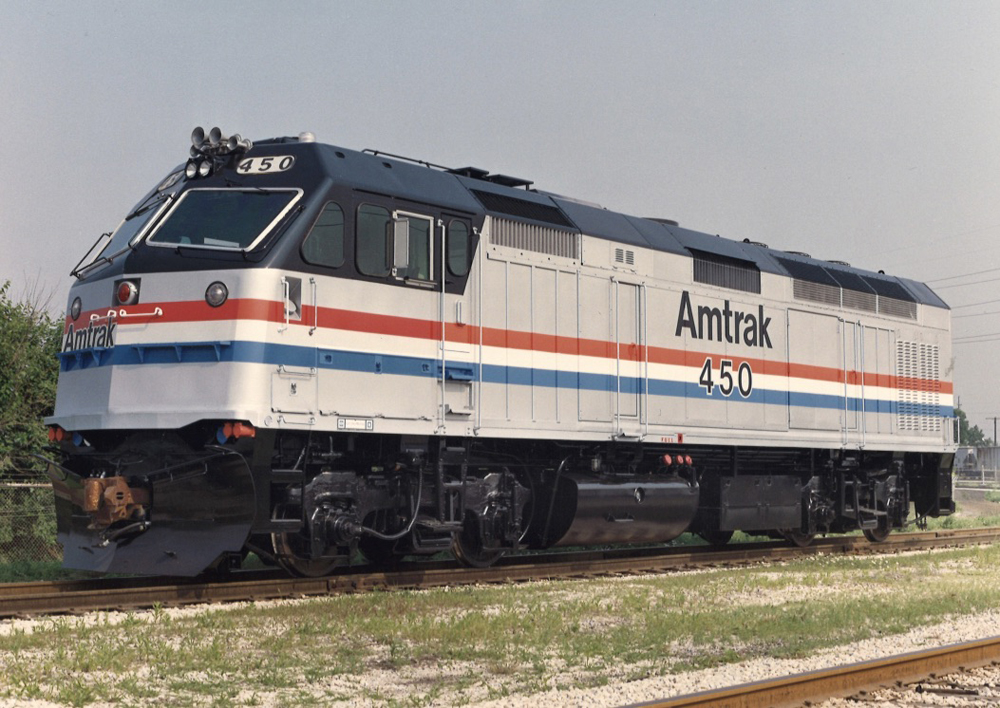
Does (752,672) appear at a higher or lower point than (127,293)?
lower

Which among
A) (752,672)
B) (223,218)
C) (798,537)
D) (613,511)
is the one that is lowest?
(752,672)

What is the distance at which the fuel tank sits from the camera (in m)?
14.6

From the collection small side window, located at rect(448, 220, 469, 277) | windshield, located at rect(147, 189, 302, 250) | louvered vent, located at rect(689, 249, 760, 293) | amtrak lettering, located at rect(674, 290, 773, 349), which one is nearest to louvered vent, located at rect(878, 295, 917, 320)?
amtrak lettering, located at rect(674, 290, 773, 349)

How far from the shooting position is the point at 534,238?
14.4 metres

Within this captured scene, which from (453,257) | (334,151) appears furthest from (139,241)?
(453,257)

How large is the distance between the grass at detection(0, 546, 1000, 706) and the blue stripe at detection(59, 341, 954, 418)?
7.87ft

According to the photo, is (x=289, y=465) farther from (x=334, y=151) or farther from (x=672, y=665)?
(x=672, y=665)

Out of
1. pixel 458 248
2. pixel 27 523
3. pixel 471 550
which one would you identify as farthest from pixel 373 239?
pixel 27 523

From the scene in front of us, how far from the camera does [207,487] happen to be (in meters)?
11.0

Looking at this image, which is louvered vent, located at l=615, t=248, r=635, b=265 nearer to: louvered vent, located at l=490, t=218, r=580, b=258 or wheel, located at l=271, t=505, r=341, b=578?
louvered vent, located at l=490, t=218, r=580, b=258

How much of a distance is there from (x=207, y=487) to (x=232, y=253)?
2.31 meters

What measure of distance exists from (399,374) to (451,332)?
0.97 meters

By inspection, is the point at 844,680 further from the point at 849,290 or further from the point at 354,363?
the point at 849,290

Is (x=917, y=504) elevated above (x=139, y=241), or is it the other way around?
(x=139, y=241)
